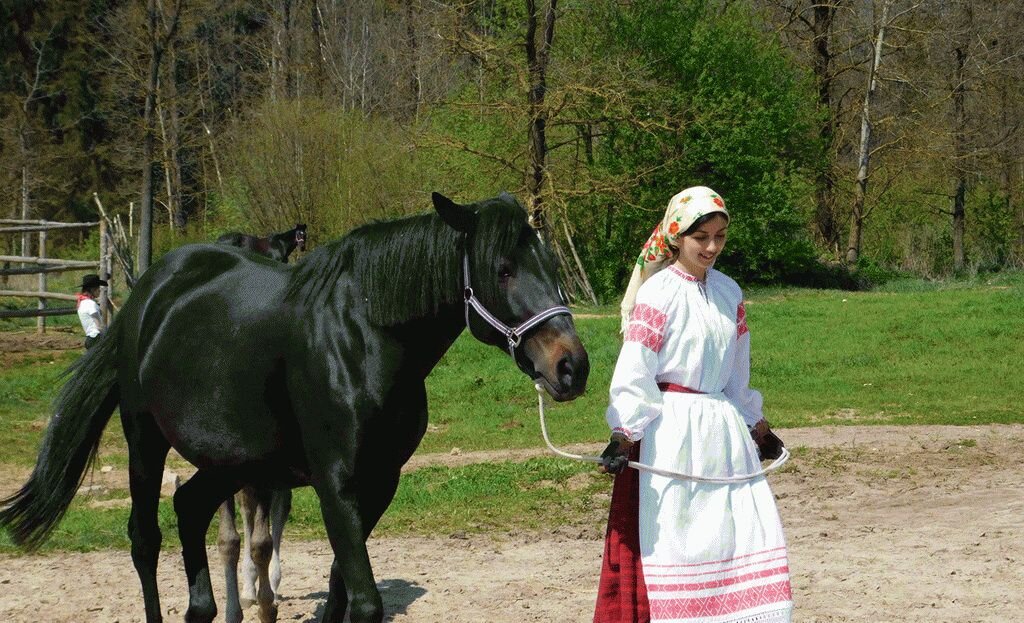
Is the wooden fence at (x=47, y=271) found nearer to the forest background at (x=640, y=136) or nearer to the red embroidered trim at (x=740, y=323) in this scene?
the forest background at (x=640, y=136)

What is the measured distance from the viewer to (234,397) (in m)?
4.45

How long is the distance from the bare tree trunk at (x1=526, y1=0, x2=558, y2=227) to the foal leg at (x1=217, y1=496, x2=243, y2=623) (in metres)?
19.0

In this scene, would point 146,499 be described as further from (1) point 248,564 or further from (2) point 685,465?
(2) point 685,465

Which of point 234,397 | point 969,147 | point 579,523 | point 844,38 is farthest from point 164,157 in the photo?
point 234,397

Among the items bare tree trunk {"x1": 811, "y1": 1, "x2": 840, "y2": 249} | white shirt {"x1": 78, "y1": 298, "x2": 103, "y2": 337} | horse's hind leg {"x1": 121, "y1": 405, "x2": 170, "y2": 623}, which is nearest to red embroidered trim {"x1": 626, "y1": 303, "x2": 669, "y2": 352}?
horse's hind leg {"x1": 121, "y1": 405, "x2": 170, "y2": 623}

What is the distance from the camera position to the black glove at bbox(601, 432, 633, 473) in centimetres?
362

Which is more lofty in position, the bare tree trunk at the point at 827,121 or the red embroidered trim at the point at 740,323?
the bare tree trunk at the point at 827,121

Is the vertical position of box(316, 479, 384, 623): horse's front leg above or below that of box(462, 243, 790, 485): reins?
below

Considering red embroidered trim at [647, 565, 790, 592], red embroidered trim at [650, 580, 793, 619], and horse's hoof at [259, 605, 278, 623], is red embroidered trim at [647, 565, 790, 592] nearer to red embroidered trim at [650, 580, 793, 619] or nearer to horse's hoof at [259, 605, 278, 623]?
red embroidered trim at [650, 580, 793, 619]

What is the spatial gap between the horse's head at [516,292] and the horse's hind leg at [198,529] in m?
1.82

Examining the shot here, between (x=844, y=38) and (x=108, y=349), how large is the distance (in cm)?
3179

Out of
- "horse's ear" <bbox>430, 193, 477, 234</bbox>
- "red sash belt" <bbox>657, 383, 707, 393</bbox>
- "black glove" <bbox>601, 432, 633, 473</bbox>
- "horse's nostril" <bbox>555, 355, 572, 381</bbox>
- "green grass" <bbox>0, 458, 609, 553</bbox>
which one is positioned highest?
"horse's ear" <bbox>430, 193, 477, 234</bbox>

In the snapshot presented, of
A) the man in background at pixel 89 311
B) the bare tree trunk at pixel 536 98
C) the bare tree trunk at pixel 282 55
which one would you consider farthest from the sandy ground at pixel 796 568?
the bare tree trunk at pixel 282 55

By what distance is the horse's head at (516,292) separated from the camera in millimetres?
3582
